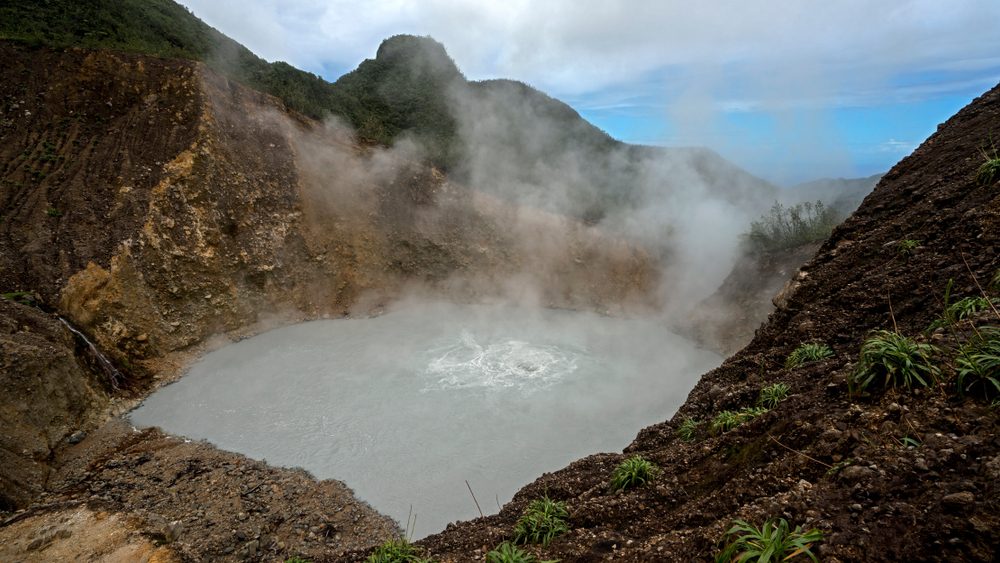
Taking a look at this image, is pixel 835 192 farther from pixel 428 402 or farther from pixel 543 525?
pixel 543 525

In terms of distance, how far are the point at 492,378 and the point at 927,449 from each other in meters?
10.2

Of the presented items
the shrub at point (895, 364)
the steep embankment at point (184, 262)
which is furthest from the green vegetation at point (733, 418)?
the steep embankment at point (184, 262)

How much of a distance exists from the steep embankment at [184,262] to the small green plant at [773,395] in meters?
5.49

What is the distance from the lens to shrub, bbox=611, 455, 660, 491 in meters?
4.51

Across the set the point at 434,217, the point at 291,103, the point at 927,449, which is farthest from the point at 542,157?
the point at 927,449

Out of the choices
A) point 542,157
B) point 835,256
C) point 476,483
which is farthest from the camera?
point 542,157

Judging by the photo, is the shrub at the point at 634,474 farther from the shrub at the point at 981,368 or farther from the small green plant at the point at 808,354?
the shrub at the point at 981,368

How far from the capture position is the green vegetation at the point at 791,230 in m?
17.6

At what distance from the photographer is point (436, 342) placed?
48.3 feet

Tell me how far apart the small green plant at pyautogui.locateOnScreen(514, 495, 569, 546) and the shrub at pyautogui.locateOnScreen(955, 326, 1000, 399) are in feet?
9.74

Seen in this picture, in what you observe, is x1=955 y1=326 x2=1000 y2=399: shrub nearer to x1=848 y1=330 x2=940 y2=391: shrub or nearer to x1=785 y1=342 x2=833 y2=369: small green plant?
x1=848 y1=330 x2=940 y2=391: shrub

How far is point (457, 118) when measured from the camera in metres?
27.6

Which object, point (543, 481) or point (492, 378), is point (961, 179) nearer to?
point (543, 481)

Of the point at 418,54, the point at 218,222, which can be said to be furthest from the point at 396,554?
the point at 418,54
